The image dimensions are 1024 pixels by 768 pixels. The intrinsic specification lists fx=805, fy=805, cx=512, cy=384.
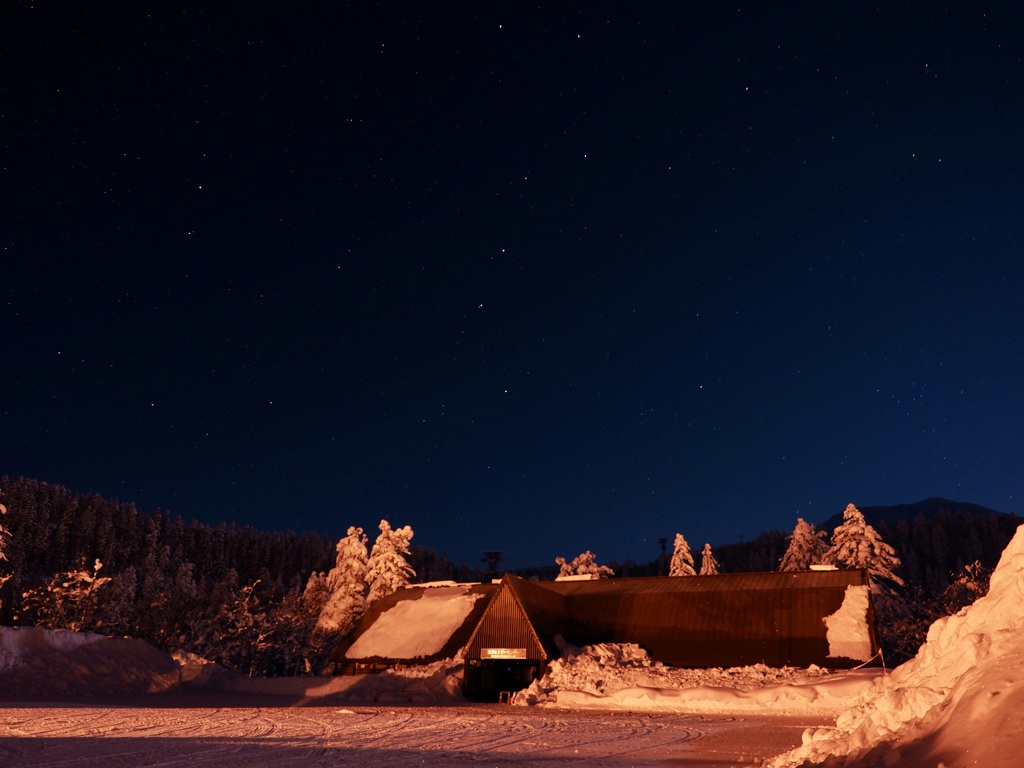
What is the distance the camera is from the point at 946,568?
112 meters

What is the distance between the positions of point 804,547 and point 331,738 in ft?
156

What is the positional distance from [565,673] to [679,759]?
17934mm

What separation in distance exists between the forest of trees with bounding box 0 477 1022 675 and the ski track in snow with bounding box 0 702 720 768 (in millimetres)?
25327

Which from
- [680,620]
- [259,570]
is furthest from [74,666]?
[259,570]

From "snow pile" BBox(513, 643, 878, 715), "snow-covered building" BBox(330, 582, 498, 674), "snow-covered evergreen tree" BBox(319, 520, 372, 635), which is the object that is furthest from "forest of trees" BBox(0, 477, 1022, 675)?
"snow pile" BBox(513, 643, 878, 715)

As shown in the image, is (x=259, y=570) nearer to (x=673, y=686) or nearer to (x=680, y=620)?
(x=680, y=620)

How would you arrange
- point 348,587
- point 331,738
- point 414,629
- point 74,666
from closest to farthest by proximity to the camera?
1. point 331,738
2. point 74,666
3. point 414,629
4. point 348,587

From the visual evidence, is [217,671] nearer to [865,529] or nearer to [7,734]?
[7,734]

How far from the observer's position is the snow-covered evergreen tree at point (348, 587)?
51406 millimetres

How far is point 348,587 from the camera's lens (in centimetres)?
5262

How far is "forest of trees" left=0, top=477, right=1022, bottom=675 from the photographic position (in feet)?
168

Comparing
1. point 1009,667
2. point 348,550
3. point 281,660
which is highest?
point 348,550

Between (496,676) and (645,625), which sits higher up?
(645,625)

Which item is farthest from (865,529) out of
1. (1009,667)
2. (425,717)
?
(1009,667)
